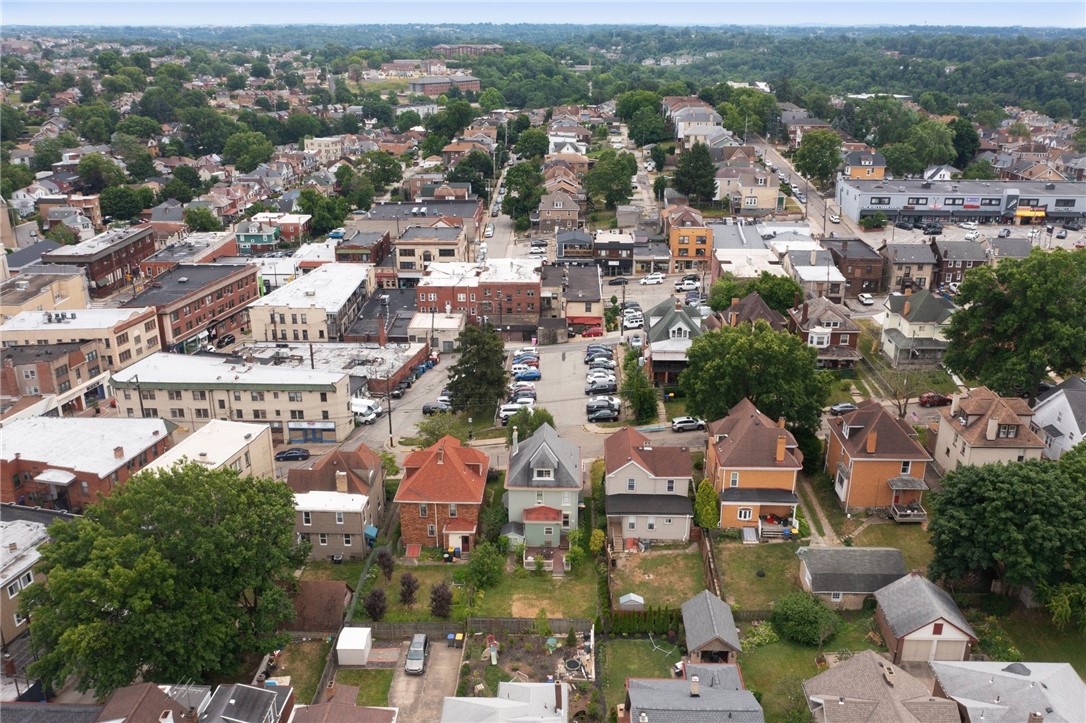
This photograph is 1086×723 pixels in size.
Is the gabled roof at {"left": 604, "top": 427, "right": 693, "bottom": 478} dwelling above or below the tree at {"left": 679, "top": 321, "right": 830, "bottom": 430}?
below

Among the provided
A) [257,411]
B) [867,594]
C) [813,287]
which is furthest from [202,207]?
[867,594]

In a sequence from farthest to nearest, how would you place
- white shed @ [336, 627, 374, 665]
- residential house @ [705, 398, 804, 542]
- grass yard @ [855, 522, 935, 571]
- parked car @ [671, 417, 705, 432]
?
1. parked car @ [671, 417, 705, 432]
2. residential house @ [705, 398, 804, 542]
3. grass yard @ [855, 522, 935, 571]
4. white shed @ [336, 627, 374, 665]

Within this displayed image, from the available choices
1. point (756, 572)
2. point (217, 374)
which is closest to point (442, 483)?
point (756, 572)

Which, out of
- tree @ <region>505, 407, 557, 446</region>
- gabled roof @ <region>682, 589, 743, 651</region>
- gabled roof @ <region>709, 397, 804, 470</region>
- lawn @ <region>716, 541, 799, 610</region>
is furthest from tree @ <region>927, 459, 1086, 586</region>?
tree @ <region>505, 407, 557, 446</region>

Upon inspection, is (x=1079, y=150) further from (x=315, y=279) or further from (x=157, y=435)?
(x=157, y=435)

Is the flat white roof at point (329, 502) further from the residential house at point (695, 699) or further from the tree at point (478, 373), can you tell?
the residential house at point (695, 699)

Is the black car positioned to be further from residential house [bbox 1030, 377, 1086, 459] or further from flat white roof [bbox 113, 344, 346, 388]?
residential house [bbox 1030, 377, 1086, 459]

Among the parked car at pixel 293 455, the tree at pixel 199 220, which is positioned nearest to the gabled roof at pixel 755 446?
the parked car at pixel 293 455
